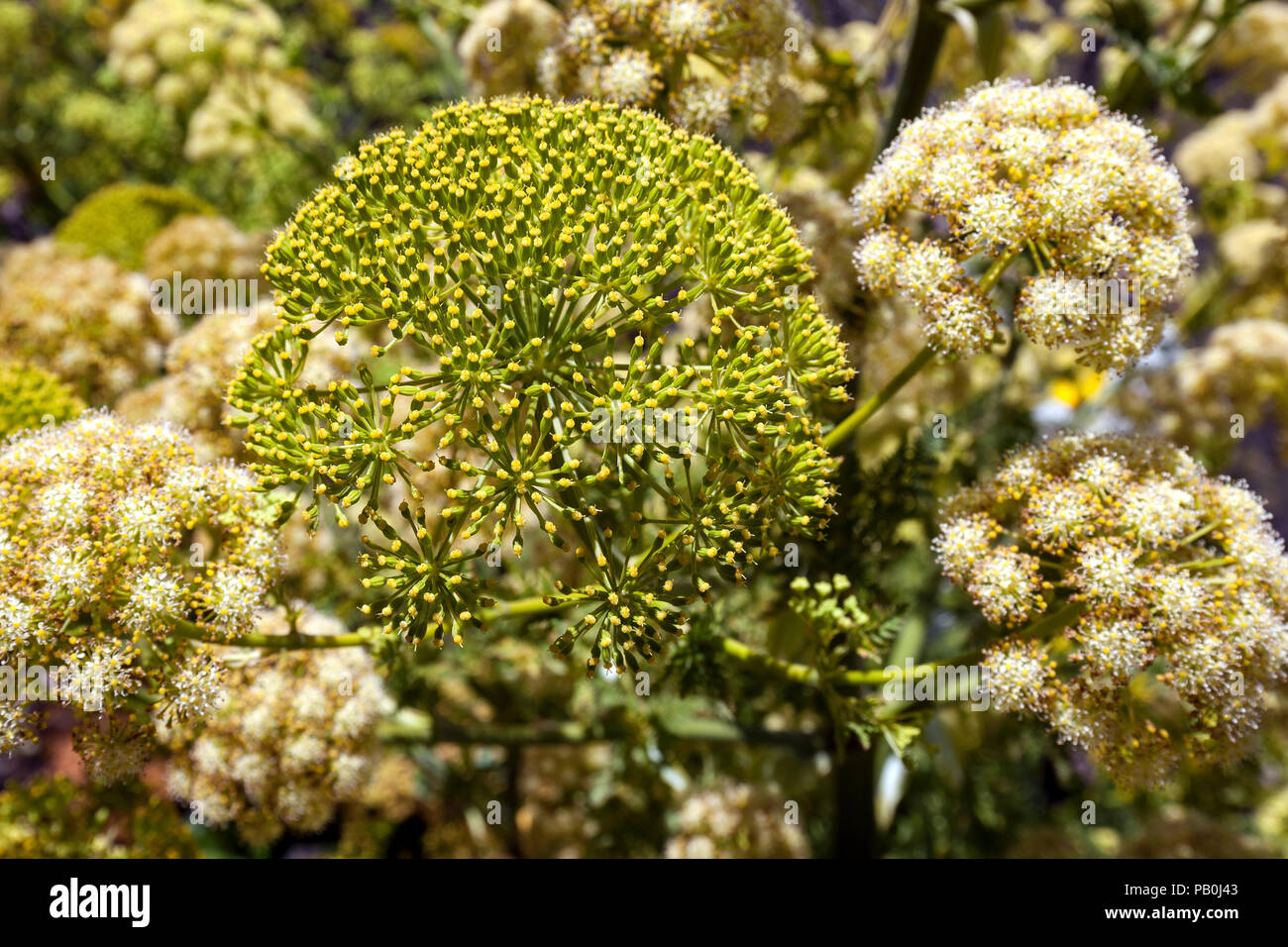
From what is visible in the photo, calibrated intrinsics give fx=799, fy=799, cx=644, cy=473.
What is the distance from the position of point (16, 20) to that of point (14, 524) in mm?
4489

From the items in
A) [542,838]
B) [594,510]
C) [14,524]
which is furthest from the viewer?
[542,838]

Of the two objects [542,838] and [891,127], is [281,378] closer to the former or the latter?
[891,127]

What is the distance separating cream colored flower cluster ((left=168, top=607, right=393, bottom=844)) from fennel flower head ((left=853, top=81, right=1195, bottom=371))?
1.35m

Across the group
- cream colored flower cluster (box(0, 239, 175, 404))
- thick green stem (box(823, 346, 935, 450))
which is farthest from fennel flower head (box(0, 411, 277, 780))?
thick green stem (box(823, 346, 935, 450))

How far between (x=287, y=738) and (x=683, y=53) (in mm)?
1698

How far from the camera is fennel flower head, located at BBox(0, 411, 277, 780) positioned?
1265 millimetres

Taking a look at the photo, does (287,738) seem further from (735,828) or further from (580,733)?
(735,828)

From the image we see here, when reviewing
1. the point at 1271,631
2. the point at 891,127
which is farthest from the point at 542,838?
the point at 891,127

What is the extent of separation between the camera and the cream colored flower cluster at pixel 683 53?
164 centimetres

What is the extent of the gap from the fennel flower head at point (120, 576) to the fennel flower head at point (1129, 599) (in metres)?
1.29

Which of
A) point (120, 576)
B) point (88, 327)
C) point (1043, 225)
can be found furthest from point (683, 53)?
point (88, 327)

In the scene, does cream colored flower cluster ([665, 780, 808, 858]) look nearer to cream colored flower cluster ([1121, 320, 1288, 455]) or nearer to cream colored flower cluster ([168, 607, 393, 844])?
cream colored flower cluster ([168, 607, 393, 844])

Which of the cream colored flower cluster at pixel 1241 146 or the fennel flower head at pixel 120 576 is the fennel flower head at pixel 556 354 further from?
the cream colored flower cluster at pixel 1241 146
